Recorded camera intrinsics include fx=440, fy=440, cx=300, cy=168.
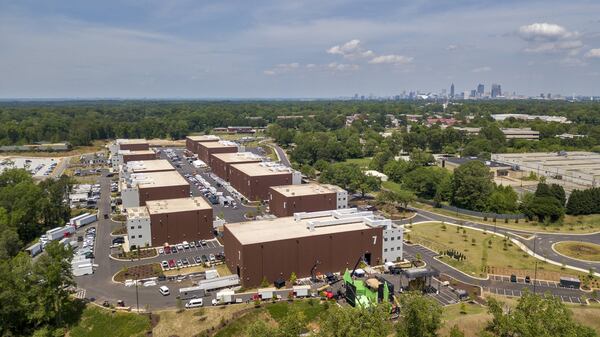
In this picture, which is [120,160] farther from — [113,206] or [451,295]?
[451,295]

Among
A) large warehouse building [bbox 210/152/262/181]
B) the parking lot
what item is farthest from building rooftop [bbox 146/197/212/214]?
large warehouse building [bbox 210/152/262/181]

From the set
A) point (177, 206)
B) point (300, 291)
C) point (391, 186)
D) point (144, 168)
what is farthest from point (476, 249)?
point (144, 168)

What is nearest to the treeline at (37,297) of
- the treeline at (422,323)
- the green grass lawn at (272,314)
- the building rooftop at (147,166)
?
the green grass lawn at (272,314)

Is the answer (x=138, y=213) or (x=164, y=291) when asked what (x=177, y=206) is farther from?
(x=164, y=291)

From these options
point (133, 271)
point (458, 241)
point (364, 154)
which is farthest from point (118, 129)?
point (458, 241)

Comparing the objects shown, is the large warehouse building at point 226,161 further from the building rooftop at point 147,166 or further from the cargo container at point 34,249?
the cargo container at point 34,249
